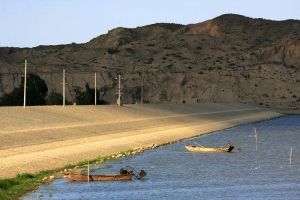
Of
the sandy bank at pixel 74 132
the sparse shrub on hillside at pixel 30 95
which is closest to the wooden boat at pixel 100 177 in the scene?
the sandy bank at pixel 74 132

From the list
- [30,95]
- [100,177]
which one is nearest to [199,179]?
[100,177]

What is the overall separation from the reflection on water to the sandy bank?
2.80 metres

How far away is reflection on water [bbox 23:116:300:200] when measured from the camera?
3322 centimetres

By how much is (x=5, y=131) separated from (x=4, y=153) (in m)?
12.1

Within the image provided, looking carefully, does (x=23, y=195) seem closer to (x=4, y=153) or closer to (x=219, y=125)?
(x=4, y=153)

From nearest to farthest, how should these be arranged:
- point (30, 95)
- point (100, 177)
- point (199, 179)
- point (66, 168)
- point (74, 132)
Result: point (100, 177)
point (199, 179)
point (66, 168)
point (74, 132)
point (30, 95)

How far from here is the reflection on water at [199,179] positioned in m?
33.2

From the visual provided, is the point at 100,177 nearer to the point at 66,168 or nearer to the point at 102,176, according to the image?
the point at 102,176

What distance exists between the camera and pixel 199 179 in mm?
38969

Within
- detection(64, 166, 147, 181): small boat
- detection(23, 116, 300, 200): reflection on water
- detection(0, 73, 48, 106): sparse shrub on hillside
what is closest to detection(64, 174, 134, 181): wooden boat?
detection(64, 166, 147, 181): small boat

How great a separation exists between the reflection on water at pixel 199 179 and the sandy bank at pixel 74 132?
280 centimetres

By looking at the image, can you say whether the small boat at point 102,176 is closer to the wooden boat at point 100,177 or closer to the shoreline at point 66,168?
the wooden boat at point 100,177

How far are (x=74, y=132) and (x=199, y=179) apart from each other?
2521 cm

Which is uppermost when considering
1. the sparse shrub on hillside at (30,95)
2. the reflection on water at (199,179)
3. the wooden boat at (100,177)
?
the sparse shrub on hillside at (30,95)
